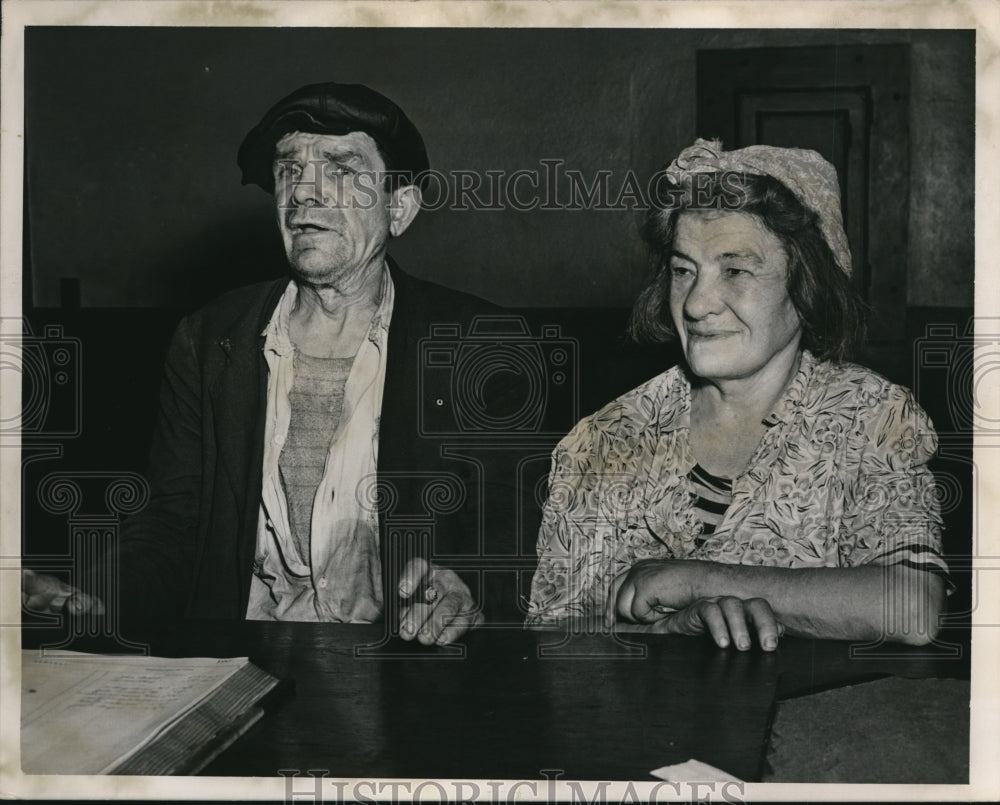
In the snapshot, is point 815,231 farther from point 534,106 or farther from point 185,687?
point 185,687

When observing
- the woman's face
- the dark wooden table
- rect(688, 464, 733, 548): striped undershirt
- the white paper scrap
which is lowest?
the white paper scrap

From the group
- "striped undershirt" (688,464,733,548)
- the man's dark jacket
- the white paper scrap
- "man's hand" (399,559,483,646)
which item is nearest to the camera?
the white paper scrap

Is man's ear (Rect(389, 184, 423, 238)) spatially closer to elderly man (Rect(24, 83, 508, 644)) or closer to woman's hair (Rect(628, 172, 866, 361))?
elderly man (Rect(24, 83, 508, 644))

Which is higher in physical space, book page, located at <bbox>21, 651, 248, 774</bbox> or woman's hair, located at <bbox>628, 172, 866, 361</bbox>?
woman's hair, located at <bbox>628, 172, 866, 361</bbox>

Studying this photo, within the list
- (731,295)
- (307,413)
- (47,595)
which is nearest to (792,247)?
(731,295)

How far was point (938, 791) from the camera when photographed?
2684mm

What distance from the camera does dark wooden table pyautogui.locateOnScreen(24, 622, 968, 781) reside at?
2254 millimetres

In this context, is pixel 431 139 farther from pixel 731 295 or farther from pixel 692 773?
pixel 692 773

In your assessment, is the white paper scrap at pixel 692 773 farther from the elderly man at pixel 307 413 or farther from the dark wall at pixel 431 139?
the dark wall at pixel 431 139

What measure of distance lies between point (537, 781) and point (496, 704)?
0.57ft

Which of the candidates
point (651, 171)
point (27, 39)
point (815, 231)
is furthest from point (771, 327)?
point (27, 39)

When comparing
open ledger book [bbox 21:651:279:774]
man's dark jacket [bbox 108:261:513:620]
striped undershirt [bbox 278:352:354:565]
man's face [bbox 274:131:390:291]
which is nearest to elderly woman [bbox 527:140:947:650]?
man's dark jacket [bbox 108:261:513:620]

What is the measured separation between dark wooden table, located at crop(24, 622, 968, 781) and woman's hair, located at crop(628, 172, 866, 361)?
74cm

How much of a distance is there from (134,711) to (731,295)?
5.16 ft
